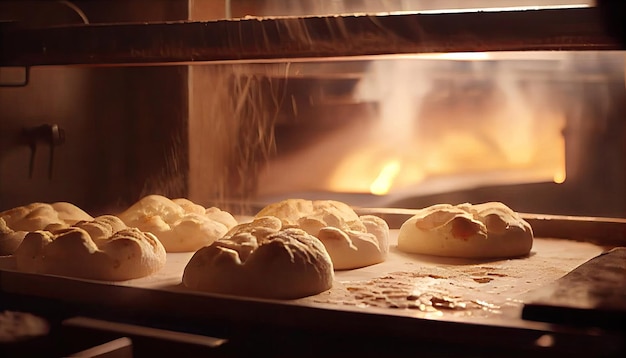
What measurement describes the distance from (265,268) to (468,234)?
0.71 meters

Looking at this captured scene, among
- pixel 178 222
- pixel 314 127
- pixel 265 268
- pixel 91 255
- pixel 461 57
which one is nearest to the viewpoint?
pixel 265 268

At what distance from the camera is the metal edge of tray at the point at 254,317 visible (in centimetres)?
122

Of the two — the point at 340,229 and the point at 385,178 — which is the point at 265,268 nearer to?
the point at 340,229

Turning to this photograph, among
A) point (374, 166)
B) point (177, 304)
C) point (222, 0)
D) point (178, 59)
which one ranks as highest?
point (222, 0)

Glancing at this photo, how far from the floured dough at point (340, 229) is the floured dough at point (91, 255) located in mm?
422

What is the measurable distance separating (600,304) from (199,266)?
2.70 feet

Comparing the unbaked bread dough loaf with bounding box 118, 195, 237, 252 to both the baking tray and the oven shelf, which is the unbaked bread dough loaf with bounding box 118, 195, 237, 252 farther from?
the oven shelf

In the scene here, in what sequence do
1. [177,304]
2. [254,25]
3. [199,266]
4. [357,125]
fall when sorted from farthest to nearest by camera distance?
[357,125] < [254,25] < [199,266] < [177,304]

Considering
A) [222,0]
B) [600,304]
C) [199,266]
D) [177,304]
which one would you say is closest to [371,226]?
[199,266]

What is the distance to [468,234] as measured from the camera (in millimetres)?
2066

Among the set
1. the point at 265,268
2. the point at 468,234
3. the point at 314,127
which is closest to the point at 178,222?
the point at 265,268

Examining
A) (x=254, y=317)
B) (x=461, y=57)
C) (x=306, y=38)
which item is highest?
(x=461, y=57)

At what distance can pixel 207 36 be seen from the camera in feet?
6.28

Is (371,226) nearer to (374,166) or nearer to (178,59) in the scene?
(178,59)
